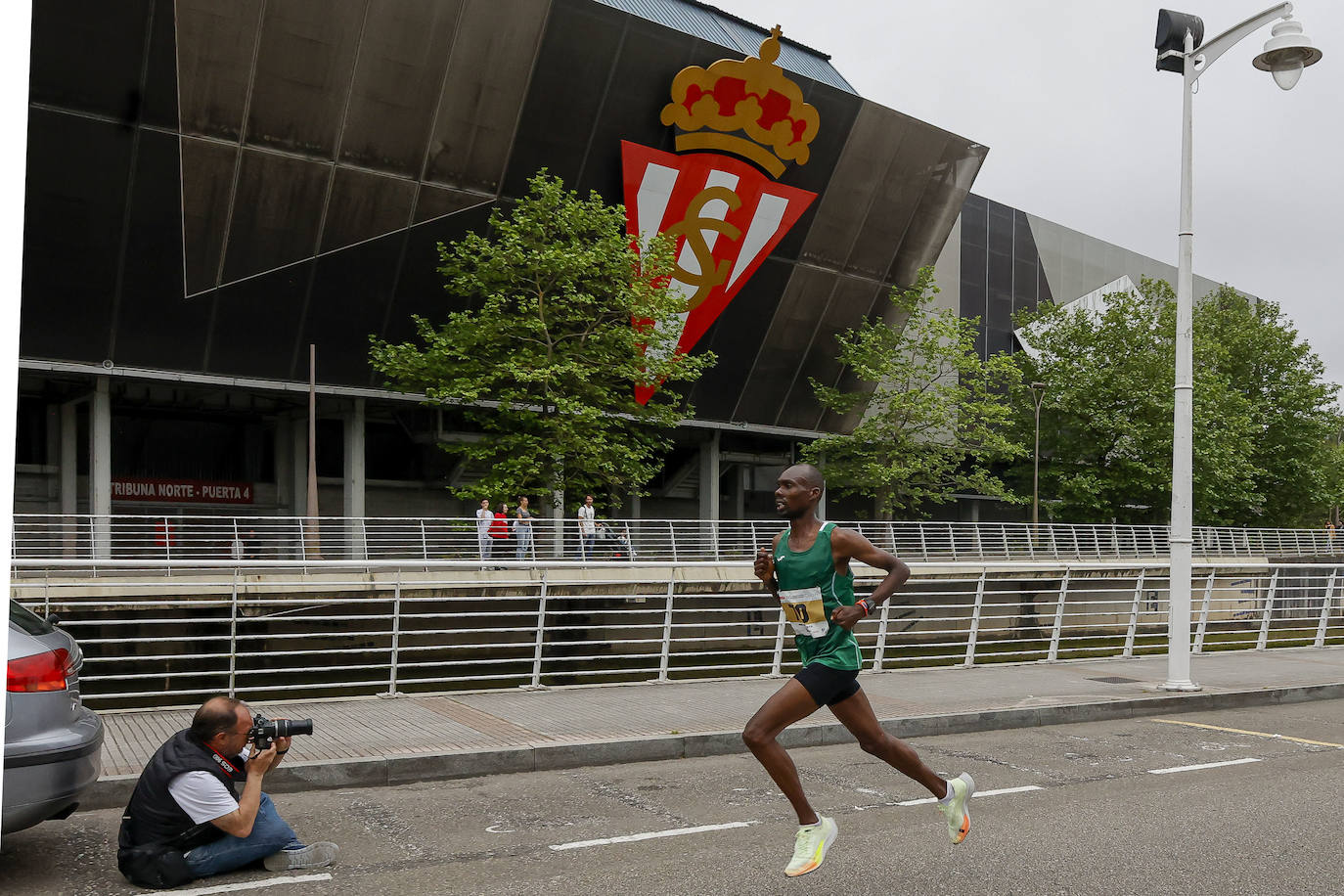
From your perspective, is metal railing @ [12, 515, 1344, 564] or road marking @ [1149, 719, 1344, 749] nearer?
road marking @ [1149, 719, 1344, 749]

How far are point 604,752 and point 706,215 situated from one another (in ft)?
82.4

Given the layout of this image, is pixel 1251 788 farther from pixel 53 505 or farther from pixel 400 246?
pixel 53 505

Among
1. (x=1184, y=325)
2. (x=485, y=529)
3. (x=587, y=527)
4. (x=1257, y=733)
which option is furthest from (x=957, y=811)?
(x=587, y=527)

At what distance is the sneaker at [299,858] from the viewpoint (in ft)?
19.2

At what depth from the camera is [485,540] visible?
23.5 m

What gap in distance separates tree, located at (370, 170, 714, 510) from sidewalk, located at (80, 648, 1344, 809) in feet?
38.6

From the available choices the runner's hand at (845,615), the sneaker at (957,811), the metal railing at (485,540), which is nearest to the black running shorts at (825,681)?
the runner's hand at (845,615)

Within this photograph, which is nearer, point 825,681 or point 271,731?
point 271,731

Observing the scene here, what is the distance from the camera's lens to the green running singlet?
5645 millimetres

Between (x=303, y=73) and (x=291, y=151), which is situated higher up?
(x=303, y=73)

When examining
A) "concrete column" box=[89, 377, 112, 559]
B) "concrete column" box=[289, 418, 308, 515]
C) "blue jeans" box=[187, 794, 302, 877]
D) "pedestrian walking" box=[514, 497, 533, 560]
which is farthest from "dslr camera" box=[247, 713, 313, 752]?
"concrete column" box=[289, 418, 308, 515]

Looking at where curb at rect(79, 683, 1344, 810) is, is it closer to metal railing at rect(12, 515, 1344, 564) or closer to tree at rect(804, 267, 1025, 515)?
metal railing at rect(12, 515, 1344, 564)

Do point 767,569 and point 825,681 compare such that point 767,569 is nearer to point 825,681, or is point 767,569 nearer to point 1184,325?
point 825,681

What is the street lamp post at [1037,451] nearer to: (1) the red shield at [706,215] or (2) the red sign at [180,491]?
(1) the red shield at [706,215]
